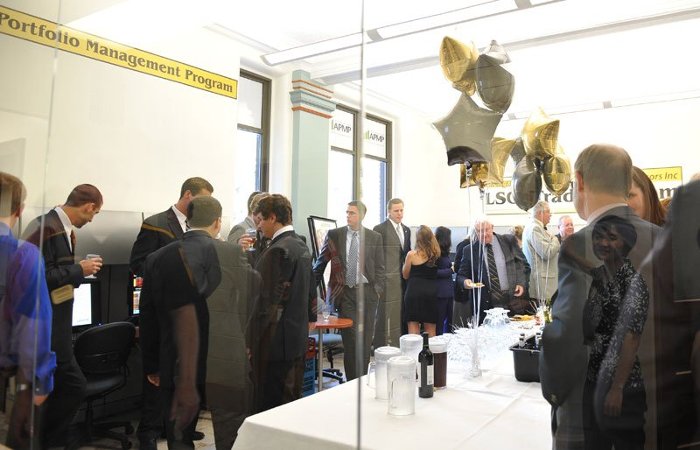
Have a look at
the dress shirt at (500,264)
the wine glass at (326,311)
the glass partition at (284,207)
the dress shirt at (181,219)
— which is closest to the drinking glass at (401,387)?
the glass partition at (284,207)

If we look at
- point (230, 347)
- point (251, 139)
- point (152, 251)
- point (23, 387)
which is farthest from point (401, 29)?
point (23, 387)

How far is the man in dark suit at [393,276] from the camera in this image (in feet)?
4.48

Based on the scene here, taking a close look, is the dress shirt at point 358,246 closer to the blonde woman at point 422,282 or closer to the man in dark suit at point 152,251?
the blonde woman at point 422,282

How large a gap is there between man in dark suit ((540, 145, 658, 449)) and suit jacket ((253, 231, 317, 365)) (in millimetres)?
685

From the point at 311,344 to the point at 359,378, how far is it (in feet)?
0.63

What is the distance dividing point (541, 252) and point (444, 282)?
1.19 ft

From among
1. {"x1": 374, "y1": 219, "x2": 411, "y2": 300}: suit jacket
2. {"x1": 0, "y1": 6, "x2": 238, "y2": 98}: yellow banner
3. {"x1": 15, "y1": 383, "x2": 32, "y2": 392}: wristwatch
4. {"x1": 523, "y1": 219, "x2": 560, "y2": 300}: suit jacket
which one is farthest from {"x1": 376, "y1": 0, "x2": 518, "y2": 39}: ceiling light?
{"x1": 15, "y1": 383, "x2": 32, "y2": 392}: wristwatch

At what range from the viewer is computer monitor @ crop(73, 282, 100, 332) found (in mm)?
1400

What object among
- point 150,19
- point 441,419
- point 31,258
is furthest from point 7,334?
point 441,419

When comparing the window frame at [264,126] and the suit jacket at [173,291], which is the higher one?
the window frame at [264,126]

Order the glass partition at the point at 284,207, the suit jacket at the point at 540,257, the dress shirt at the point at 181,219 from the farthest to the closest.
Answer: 1. the dress shirt at the point at 181,219
2. the glass partition at the point at 284,207
3. the suit jacket at the point at 540,257

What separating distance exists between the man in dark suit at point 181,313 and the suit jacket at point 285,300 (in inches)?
6.6

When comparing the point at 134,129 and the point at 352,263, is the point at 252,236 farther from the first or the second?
the point at 134,129

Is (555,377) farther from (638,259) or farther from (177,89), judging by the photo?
(177,89)
